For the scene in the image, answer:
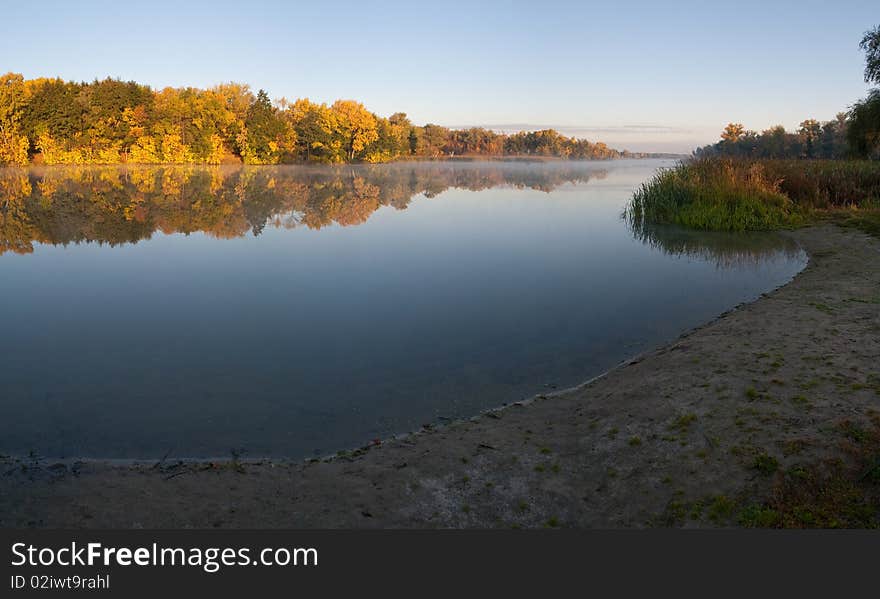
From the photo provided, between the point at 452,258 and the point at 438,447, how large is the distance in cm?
1111

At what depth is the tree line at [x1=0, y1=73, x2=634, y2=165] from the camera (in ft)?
211

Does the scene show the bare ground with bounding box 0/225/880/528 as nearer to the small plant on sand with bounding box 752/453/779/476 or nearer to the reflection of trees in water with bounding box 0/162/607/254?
the small plant on sand with bounding box 752/453/779/476

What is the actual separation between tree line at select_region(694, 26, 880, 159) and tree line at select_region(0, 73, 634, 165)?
190ft

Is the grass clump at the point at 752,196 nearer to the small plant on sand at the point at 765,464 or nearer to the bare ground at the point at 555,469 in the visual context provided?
the bare ground at the point at 555,469

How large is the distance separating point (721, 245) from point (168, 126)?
7177cm

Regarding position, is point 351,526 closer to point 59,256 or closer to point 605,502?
point 605,502

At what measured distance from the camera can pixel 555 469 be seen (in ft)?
16.9

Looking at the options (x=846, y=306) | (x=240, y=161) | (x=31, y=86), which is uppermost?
(x=31, y=86)

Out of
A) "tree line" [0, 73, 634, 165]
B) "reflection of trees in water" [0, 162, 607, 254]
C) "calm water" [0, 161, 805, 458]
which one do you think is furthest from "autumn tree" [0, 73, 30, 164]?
"calm water" [0, 161, 805, 458]

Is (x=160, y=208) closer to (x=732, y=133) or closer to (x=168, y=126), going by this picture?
(x=168, y=126)

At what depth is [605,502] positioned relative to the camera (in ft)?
15.0

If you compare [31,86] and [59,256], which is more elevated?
[31,86]

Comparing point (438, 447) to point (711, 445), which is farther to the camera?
point (438, 447)

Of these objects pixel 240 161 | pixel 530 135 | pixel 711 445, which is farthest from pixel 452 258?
pixel 530 135
